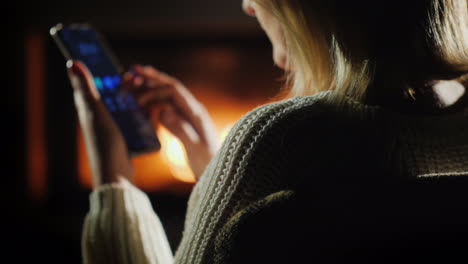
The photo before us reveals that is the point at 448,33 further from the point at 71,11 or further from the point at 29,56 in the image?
the point at 29,56

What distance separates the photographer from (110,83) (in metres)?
0.81

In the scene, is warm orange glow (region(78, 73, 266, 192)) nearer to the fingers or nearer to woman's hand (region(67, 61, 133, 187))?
the fingers

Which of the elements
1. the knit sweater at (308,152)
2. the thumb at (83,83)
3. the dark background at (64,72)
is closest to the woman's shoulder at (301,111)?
the knit sweater at (308,152)

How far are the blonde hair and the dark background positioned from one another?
1.85 metres

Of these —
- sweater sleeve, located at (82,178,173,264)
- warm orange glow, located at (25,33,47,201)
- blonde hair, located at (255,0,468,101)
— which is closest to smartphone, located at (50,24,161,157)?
sweater sleeve, located at (82,178,173,264)

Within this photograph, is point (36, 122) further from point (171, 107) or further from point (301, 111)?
point (301, 111)

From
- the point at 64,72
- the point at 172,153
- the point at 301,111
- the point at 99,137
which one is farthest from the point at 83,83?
the point at 64,72

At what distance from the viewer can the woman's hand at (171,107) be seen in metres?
0.80

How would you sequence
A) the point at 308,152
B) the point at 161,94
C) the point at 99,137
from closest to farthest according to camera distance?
the point at 308,152 < the point at 99,137 < the point at 161,94

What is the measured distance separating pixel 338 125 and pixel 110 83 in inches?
19.6

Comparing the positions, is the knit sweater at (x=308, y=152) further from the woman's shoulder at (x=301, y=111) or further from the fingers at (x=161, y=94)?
the fingers at (x=161, y=94)

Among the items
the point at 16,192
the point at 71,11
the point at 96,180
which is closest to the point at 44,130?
the point at 16,192

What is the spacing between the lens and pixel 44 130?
2.42 meters

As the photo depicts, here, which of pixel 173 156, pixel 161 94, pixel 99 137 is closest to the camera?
pixel 99 137
